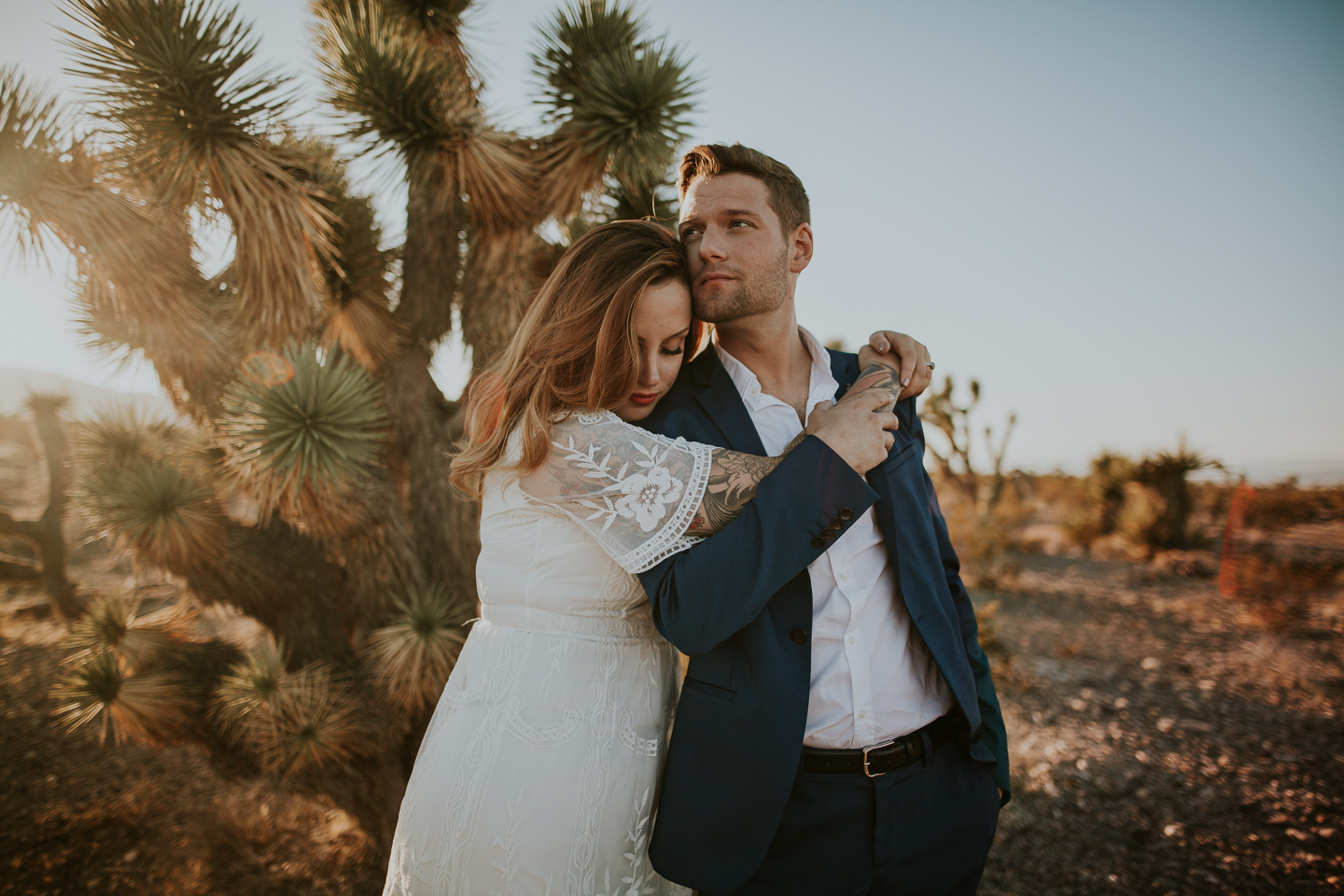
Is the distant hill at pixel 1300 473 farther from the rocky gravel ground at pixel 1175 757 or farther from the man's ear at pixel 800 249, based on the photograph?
the man's ear at pixel 800 249

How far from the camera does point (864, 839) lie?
1461 millimetres

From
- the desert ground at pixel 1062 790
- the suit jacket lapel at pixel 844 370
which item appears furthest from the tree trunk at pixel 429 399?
the suit jacket lapel at pixel 844 370

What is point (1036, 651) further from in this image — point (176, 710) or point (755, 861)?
point (176, 710)

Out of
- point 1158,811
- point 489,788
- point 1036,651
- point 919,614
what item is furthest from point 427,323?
point 1036,651

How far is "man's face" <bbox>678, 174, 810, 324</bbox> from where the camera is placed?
70.4 inches

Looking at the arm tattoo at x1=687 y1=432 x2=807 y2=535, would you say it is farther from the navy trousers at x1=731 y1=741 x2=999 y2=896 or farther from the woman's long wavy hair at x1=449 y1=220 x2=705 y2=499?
the navy trousers at x1=731 y1=741 x2=999 y2=896

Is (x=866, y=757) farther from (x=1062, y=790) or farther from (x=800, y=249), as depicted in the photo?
(x=1062, y=790)

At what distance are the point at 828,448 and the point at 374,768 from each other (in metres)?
3.38

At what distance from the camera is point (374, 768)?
10.4ft

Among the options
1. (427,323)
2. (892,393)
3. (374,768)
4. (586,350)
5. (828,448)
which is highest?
(427,323)

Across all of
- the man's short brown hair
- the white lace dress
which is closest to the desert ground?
the white lace dress

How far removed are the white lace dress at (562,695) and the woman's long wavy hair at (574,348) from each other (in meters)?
0.07

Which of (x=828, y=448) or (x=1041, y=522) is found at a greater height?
(x=828, y=448)

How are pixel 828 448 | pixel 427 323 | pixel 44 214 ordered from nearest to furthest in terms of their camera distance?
1. pixel 828 448
2. pixel 44 214
3. pixel 427 323
